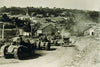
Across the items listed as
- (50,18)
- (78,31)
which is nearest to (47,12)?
(50,18)

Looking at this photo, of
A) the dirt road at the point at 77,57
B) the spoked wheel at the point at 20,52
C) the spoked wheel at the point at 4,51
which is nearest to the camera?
the dirt road at the point at 77,57

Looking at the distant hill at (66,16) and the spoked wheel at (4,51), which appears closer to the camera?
the distant hill at (66,16)

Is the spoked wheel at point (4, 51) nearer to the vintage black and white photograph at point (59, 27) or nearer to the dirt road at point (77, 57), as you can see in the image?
the vintage black and white photograph at point (59, 27)

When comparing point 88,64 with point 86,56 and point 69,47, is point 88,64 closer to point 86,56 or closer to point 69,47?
point 86,56

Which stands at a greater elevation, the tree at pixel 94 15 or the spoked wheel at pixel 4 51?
the tree at pixel 94 15

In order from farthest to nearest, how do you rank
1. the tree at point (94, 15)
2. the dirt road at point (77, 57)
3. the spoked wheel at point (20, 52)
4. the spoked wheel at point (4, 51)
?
the spoked wheel at point (4, 51) → the spoked wheel at point (20, 52) → the tree at point (94, 15) → the dirt road at point (77, 57)

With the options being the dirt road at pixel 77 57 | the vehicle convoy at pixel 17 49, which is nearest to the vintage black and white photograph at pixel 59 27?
the dirt road at pixel 77 57

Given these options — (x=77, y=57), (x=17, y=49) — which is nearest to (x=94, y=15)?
(x=77, y=57)
